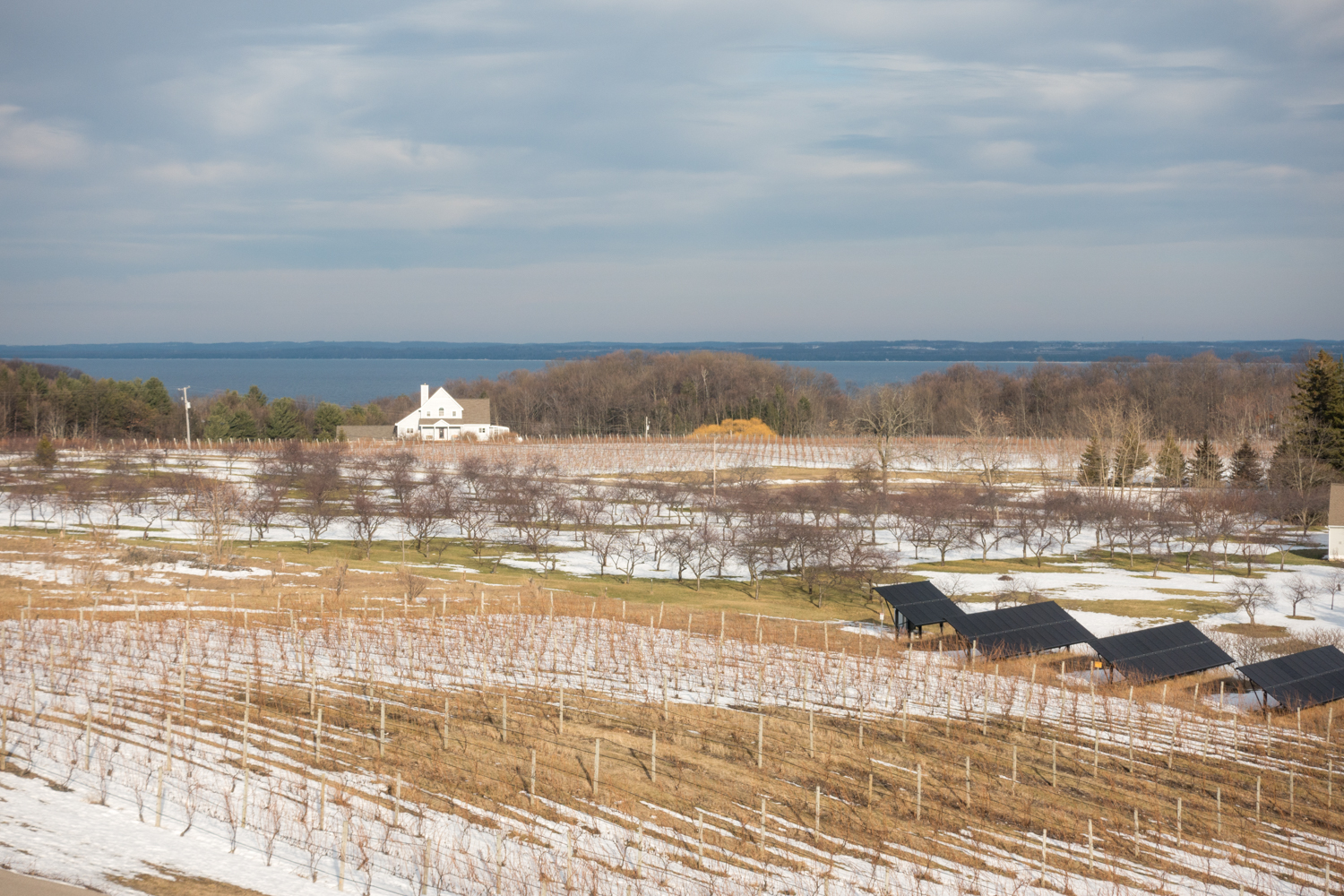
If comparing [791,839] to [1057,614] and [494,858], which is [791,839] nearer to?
[494,858]

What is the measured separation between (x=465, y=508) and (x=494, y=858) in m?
46.2

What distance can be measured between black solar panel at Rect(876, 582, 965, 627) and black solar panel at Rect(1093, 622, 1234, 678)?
19.0 feet

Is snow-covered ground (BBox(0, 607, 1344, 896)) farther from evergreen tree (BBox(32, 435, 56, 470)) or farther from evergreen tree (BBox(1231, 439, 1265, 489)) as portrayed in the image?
evergreen tree (BBox(1231, 439, 1265, 489))

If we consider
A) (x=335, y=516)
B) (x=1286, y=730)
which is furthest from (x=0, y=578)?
(x=1286, y=730)

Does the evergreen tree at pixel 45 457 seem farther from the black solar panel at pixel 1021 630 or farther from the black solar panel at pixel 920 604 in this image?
the black solar panel at pixel 1021 630

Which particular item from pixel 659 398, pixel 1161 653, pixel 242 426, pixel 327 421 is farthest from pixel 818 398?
pixel 1161 653

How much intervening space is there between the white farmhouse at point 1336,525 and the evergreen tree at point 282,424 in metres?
94.1

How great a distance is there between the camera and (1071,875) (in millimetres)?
17953

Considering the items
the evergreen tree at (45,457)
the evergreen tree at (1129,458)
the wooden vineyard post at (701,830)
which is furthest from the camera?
the evergreen tree at (1129,458)

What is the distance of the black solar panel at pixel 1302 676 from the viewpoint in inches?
1179

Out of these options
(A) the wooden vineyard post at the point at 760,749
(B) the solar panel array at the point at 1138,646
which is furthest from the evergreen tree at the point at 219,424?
(A) the wooden vineyard post at the point at 760,749

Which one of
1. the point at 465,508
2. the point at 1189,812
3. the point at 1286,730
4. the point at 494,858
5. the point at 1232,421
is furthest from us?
the point at 1232,421

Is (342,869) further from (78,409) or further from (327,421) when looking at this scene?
(78,409)

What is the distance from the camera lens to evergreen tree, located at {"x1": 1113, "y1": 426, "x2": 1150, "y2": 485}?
79500 mm
